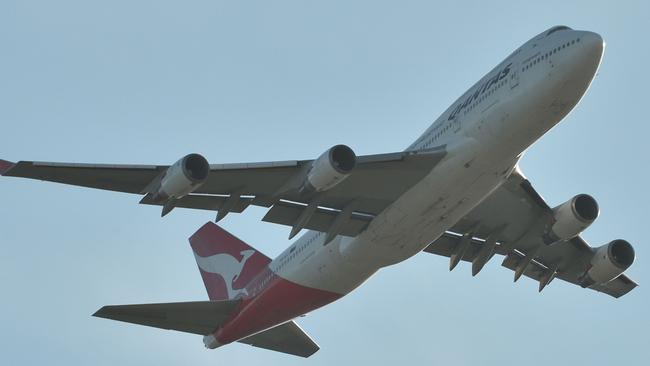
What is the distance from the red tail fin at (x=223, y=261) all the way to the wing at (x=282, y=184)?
21.9 feet

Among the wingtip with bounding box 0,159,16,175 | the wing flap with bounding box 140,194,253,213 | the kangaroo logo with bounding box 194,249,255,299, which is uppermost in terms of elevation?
the kangaroo logo with bounding box 194,249,255,299

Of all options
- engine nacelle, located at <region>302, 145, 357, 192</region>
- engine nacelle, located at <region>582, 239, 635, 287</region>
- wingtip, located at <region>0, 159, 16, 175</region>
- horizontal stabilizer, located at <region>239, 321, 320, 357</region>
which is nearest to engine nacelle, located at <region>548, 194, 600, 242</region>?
engine nacelle, located at <region>582, 239, 635, 287</region>

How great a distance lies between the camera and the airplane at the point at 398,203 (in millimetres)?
30750

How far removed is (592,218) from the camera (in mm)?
36094

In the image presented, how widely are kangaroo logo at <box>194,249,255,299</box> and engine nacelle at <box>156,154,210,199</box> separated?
1119 centimetres

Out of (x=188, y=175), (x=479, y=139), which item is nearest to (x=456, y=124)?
(x=479, y=139)

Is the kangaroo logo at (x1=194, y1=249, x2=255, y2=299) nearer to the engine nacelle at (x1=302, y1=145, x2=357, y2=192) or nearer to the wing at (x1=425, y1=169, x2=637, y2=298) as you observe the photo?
the wing at (x1=425, y1=169, x2=637, y2=298)

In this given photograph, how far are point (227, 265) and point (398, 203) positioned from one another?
42.4 feet

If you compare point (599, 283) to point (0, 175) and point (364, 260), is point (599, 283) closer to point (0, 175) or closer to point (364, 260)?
point (364, 260)

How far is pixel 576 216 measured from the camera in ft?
119

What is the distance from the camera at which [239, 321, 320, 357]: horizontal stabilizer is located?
41.5 m

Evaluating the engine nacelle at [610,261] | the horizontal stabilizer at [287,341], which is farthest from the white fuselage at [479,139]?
the engine nacelle at [610,261]

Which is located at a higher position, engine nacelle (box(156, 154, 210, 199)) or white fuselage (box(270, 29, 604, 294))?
engine nacelle (box(156, 154, 210, 199))

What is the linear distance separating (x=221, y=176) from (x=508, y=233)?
11.9 metres
